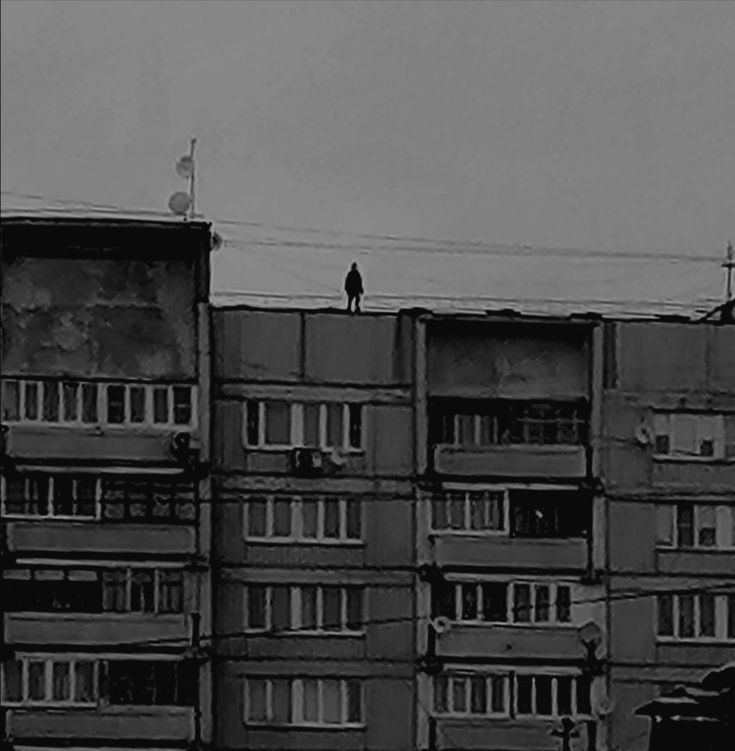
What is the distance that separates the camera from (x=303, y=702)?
15375 mm

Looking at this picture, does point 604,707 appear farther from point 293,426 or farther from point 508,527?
point 293,426

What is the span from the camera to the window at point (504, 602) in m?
15.7

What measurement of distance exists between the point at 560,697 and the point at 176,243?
412 centimetres

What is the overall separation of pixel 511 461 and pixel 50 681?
11.6ft

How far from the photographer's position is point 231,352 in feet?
51.7

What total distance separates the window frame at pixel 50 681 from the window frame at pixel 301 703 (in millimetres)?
1075

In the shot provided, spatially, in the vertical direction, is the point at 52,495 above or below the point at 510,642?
above

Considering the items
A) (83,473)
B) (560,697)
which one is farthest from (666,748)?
(83,473)

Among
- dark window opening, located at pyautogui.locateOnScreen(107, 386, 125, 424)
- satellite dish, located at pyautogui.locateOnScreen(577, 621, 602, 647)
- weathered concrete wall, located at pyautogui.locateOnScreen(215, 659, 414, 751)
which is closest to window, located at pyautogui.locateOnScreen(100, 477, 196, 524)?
dark window opening, located at pyautogui.locateOnScreen(107, 386, 125, 424)

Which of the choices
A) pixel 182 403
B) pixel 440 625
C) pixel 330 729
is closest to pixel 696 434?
pixel 440 625

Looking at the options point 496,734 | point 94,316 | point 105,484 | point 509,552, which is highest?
point 94,316

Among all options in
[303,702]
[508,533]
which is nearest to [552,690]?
[508,533]

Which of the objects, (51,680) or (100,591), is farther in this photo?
(100,591)

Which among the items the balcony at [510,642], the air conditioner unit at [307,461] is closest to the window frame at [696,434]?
the balcony at [510,642]
